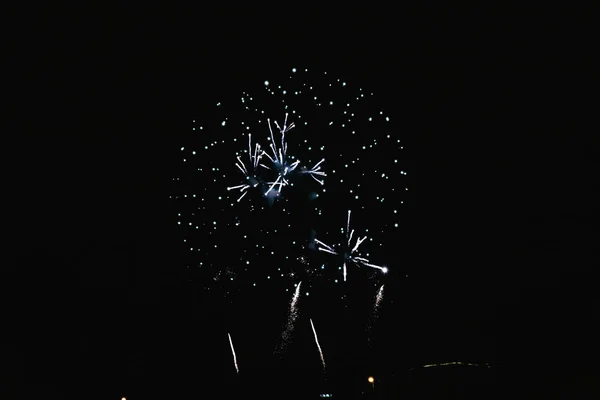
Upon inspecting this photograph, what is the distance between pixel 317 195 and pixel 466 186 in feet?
4.12

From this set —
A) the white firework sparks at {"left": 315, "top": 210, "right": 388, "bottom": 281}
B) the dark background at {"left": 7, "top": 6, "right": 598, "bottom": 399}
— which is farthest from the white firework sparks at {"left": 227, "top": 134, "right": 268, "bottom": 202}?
the white firework sparks at {"left": 315, "top": 210, "right": 388, "bottom": 281}

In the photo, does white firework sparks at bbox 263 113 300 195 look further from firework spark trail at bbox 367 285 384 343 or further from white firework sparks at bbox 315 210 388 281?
firework spark trail at bbox 367 285 384 343

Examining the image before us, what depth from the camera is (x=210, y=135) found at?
3.52m

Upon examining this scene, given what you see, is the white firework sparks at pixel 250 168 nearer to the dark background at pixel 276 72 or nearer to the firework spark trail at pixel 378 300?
the dark background at pixel 276 72

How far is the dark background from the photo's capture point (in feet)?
12.0

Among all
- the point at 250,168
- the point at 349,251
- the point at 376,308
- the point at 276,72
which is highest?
the point at 276,72

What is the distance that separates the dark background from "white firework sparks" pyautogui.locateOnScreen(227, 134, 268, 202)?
1.95 ft

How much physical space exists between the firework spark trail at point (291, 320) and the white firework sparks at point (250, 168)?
2.77 ft

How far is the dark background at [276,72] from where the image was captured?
12.0 ft

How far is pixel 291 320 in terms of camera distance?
3.20 m

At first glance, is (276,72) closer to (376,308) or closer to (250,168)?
(250,168)

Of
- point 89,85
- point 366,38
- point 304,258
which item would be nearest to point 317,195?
point 304,258

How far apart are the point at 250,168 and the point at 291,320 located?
1152 millimetres

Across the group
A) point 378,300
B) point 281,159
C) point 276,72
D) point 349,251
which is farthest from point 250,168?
point 378,300
